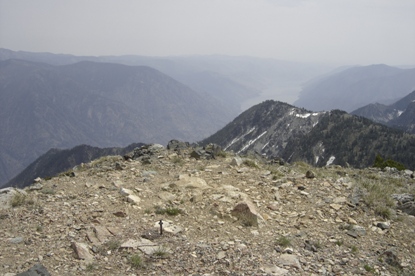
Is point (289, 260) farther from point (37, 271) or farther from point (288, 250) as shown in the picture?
point (37, 271)

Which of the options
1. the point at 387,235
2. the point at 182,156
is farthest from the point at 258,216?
the point at 182,156

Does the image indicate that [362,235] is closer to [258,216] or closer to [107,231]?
[258,216]

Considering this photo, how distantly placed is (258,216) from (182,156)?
757cm

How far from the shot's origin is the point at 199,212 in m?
10.4

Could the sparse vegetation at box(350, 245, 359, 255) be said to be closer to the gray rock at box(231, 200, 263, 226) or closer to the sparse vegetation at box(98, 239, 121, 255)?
the gray rock at box(231, 200, 263, 226)

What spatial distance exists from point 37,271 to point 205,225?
483 cm

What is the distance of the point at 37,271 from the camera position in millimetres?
6773

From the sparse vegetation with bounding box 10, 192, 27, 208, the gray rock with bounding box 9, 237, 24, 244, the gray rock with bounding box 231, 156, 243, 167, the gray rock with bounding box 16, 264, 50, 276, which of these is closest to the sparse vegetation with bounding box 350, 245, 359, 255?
the gray rock with bounding box 231, 156, 243, 167

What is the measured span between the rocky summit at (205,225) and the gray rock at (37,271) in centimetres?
2

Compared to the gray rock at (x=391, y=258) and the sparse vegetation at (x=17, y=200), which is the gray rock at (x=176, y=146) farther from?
the gray rock at (x=391, y=258)

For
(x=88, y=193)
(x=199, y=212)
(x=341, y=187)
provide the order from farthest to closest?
(x=341, y=187)
(x=88, y=193)
(x=199, y=212)

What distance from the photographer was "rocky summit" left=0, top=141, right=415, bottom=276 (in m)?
7.78

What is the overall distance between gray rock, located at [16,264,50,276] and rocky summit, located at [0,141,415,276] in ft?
0.07

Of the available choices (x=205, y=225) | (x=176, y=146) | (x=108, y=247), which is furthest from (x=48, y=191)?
(x=176, y=146)
